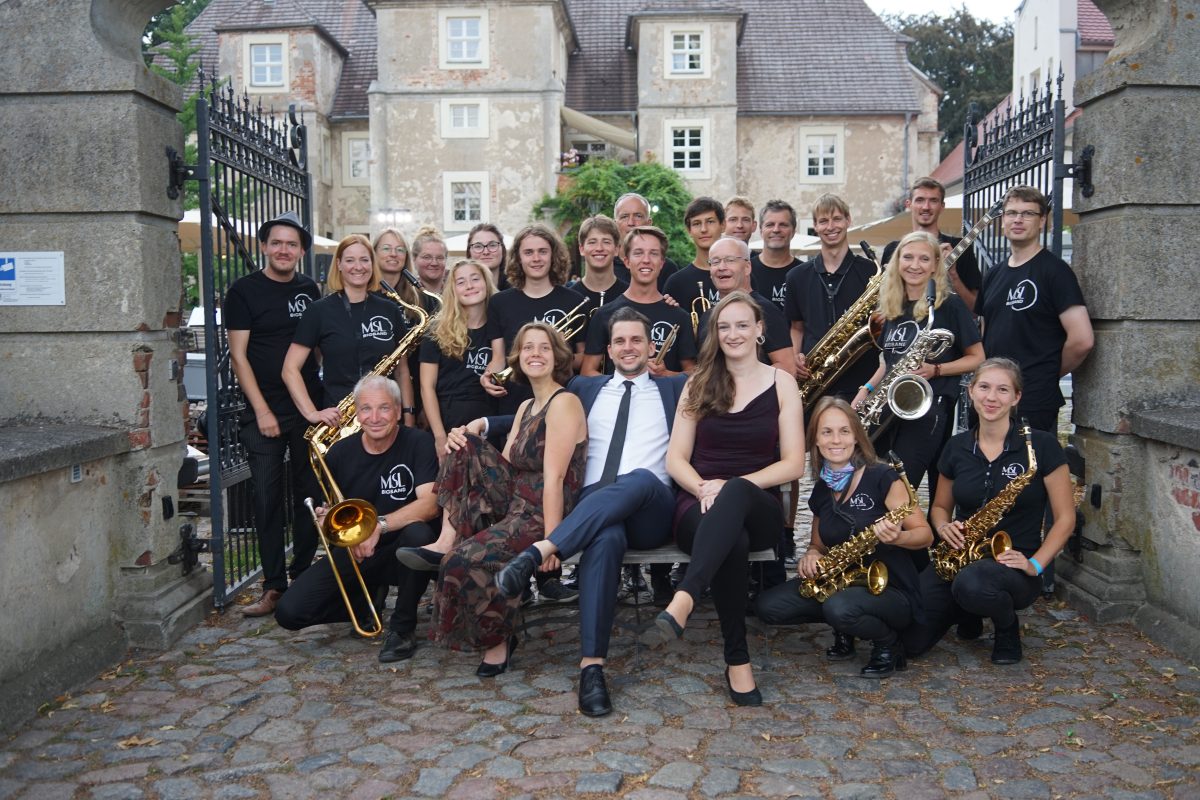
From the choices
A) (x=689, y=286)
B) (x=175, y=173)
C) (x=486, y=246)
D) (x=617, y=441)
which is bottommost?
(x=617, y=441)

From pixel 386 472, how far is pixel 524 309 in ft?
3.90

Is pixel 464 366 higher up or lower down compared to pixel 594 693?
higher up

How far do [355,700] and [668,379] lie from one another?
207 cm

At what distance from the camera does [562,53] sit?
105ft

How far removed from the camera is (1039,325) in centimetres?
580

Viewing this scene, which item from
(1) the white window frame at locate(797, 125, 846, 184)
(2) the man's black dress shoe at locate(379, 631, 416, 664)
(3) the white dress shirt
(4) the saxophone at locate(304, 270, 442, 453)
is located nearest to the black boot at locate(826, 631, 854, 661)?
(3) the white dress shirt

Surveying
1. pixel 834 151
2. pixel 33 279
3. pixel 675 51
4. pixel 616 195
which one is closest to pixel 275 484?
pixel 33 279

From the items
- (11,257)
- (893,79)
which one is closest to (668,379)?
(11,257)

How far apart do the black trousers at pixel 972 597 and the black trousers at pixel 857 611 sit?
0.14 m

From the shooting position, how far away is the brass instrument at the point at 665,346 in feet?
18.7

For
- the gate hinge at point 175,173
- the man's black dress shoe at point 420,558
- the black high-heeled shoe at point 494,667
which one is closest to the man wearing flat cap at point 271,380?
the gate hinge at point 175,173

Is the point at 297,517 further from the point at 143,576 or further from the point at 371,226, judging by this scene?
the point at 371,226

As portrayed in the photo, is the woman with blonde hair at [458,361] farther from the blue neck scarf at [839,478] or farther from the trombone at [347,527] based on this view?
the blue neck scarf at [839,478]

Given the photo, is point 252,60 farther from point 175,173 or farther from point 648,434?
point 648,434
